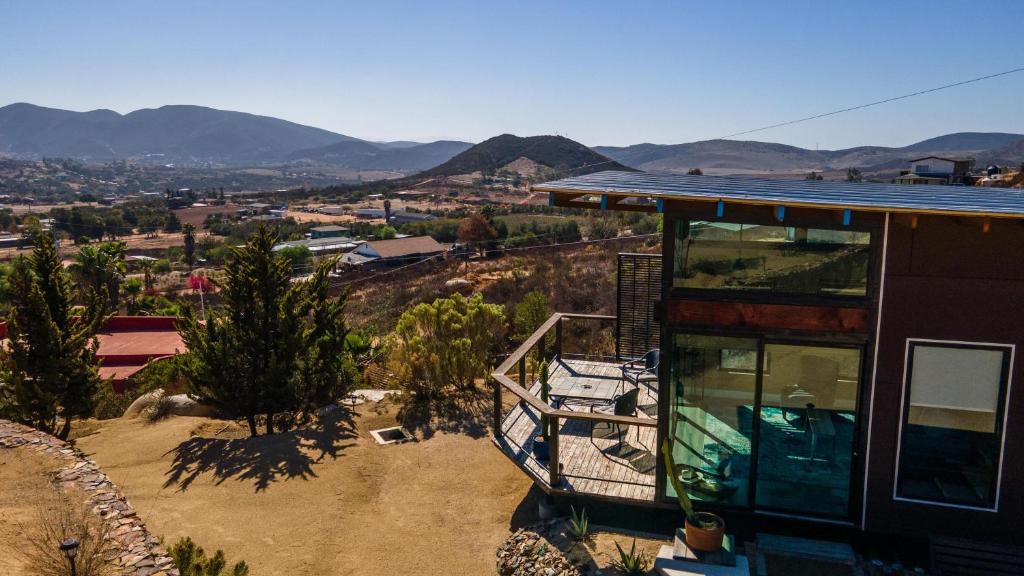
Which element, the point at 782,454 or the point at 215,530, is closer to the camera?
the point at 782,454

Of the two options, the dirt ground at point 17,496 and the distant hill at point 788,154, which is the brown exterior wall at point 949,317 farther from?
the distant hill at point 788,154

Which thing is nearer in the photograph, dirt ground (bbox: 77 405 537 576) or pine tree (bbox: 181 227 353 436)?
dirt ground (bbox: 77 405 537 576)

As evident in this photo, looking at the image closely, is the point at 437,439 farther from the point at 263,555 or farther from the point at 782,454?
the point at 782,454

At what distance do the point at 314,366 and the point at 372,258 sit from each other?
32.7 metres

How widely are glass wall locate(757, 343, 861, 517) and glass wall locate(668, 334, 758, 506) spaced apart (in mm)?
156

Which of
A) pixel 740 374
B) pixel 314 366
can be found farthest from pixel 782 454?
pixel 314 366

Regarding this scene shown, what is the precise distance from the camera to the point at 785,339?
6062 mm

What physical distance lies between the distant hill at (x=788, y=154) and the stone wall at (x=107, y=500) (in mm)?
85874

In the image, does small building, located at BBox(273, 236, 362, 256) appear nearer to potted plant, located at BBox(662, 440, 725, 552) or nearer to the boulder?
the boulder

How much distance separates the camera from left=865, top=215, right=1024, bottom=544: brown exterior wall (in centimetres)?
559

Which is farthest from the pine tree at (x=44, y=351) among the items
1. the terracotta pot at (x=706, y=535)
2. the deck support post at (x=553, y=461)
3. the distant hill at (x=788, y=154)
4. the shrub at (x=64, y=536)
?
the distant hill at (x=788, y=154)

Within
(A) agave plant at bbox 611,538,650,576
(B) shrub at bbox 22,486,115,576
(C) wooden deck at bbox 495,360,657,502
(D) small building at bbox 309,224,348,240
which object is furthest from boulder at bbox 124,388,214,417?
(D) small building at bbox 309,224,348,240

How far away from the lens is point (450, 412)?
35.7 feet

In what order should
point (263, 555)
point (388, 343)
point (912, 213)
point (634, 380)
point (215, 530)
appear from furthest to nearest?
1. point (388, 343)
2. point (634, 380)
3. point (215, 530)
4. point (263, 555)
5. point (912, 213)
